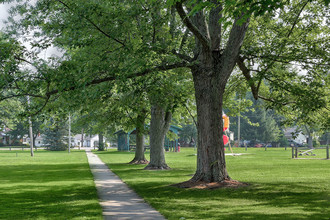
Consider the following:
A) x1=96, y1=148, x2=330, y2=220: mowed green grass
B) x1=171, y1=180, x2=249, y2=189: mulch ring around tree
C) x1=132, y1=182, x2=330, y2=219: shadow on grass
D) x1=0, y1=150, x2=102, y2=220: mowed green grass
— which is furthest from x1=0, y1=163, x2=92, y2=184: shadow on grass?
x1=171, y1=180, x2=249, y2=189: mulch ring around tree

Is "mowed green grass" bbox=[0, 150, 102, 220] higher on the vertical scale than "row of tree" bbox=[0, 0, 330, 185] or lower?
lower

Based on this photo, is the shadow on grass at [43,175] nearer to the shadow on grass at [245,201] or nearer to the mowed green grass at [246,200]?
the mowed green grass at [246,200]

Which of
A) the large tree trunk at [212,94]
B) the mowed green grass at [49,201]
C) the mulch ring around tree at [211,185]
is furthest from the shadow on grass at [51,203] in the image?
the large tree trunk at [212,94]

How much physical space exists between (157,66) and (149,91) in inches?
47.7

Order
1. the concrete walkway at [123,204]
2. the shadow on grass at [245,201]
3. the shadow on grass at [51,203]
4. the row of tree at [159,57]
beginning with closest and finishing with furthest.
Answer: the concrete walkway at [123,204], the shadow on grass at [245,201], the shadow on grass at [51,203], the row of tree at [159,57]

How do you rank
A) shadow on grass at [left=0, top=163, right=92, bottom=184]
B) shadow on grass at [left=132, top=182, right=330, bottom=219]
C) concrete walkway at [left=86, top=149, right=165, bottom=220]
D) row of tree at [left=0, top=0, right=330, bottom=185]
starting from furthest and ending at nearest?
1. shadow on grass at [left=0, top=163, right=92, bottom=184]
2. row of tree at [left=0, top=0, right=330, bottom=185]
3. shadow on grass at [left=132, top=182, right=330, bottom=219]
4. concrete walkway at [left=86, top=149, right=165, bottom=220]

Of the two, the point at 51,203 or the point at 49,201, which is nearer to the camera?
the point at 51,203

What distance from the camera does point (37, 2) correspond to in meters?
15.5

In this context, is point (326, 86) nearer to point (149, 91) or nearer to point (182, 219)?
point (149, 91)

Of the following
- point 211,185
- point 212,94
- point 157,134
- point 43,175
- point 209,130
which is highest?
A: point 212,94

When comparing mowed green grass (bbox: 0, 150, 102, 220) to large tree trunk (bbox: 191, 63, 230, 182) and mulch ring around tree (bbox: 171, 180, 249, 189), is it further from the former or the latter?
large tree trunk (bbox: 191, 63, 230, 182)

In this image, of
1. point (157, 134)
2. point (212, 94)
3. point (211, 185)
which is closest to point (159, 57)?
point (212, 94)

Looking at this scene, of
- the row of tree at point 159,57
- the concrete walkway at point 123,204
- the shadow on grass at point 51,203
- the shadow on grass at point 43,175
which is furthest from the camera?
the shadow on grass at point 43,175

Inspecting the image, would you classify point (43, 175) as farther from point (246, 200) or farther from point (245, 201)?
point (245, 201)
